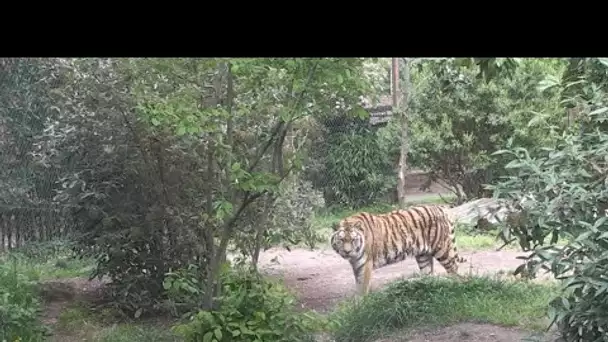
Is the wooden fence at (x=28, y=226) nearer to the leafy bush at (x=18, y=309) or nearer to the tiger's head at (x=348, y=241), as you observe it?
the leafy bush at (x=18, y=309)

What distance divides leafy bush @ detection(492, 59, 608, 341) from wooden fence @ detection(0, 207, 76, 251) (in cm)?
497

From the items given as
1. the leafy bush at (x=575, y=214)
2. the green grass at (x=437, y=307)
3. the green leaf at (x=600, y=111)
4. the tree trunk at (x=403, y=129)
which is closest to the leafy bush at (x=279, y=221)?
the green grass at (x=437, y=307)

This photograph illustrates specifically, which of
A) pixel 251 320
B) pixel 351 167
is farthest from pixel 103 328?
pixel 351 167

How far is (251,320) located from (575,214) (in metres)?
2.14

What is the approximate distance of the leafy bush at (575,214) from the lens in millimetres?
3941

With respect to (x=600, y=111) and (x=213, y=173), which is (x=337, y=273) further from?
(x=600, y=111)

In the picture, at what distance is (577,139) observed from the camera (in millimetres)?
4492

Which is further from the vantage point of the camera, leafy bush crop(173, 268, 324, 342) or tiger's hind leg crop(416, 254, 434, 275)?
tiger's hind leg crop(416, 254, 434, 275)

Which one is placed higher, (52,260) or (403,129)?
(403,129)

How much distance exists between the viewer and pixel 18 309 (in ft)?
19.3

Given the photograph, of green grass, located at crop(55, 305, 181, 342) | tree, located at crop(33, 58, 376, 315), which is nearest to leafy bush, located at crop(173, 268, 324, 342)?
tree, located at crop(33, 58, 376, 315)

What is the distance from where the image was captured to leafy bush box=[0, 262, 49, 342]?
5820 millimetres

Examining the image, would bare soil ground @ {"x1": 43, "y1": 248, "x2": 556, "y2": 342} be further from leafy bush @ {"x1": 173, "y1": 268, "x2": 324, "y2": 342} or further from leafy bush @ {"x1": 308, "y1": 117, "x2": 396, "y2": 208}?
leafy bush @ {"x1": 308, "y1": 117, "x2": 396, "y2": 208}

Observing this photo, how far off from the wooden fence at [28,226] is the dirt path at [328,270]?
2162 millimetres
